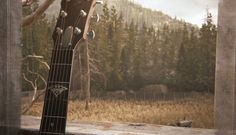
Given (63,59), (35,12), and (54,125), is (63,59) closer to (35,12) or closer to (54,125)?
(54,125)

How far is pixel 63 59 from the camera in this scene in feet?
5.40

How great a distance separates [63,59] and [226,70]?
698 millimetres

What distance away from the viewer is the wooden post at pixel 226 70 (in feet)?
5.26

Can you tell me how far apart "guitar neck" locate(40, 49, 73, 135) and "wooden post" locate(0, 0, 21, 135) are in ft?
1.23

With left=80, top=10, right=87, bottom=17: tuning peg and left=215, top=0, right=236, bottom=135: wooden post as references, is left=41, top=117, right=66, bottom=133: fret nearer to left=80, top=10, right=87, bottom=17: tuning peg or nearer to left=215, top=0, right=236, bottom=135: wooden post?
left=80, top=10, right=87, bottom=17: tuning peg

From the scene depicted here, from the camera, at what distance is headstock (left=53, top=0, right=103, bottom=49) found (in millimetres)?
1615

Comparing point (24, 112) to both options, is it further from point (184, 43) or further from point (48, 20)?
point (184, 43)

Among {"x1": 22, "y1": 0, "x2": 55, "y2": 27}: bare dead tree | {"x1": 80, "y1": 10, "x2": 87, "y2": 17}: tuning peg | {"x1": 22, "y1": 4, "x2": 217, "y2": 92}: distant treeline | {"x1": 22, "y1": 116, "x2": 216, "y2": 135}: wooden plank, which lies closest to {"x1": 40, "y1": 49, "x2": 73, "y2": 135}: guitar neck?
{"x1": 80, "y1": 10, "x2": 87, "y2": 17}: tuning peg

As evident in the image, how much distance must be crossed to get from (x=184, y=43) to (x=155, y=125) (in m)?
0.44

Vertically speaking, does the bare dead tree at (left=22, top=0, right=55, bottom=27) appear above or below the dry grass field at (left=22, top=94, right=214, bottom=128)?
above

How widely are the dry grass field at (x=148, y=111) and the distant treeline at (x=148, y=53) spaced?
0.07 metres

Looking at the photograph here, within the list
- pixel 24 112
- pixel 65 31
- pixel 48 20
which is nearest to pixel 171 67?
pixel 65 31

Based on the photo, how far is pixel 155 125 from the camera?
1.94m

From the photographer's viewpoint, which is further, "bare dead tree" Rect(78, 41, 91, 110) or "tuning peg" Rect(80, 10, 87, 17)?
"bare dead tree" Rect(78, 41, 91, 110)
